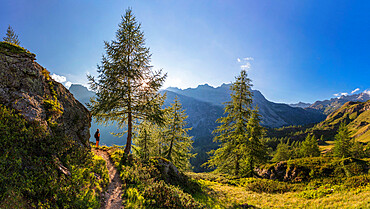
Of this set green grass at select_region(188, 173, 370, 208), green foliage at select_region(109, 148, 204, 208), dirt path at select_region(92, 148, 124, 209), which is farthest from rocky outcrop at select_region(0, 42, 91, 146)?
green grass at select_region(188, 173, 370, 208)

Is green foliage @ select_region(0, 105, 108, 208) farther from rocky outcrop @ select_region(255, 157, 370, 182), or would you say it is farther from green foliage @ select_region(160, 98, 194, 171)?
rocky outcrop @ select_region(255, 157, 370, 182)

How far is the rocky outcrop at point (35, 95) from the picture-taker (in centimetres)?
654

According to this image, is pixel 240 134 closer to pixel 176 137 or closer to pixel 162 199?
pixel 176 137

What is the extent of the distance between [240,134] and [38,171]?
19.0 m

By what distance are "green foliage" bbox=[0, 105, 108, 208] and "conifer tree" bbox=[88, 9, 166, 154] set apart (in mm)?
5848

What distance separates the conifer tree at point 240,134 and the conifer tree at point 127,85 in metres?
10.8

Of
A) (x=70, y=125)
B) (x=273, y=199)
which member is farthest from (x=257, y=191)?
(x=70, y=125)

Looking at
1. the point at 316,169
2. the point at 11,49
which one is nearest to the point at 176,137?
the point at 316,169

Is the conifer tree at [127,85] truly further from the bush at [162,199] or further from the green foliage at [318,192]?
the green foliage at [318,192]

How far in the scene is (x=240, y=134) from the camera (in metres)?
19.5

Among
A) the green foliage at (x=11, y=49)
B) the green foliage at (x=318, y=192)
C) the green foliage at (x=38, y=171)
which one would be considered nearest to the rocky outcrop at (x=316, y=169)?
the green foliage at (x=318, y=192)

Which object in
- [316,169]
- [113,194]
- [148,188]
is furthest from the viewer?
[316,169]

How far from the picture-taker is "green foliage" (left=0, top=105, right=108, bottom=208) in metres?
4.31

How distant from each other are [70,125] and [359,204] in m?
16.5
